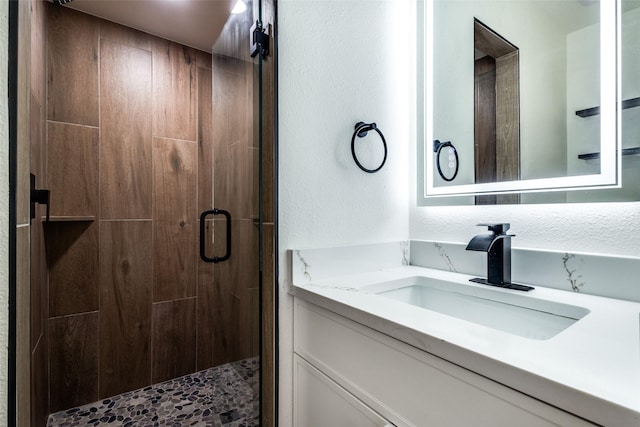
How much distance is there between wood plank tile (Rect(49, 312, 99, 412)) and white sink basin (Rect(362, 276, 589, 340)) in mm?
1688

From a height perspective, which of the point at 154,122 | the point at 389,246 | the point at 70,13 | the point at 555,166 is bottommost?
the point at 389,246

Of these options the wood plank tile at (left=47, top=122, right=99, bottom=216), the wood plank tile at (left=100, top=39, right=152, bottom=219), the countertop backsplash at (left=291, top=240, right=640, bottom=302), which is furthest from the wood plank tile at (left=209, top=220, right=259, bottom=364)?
the wood plank tile at (left=47, top=122, right=99, bottom=216)

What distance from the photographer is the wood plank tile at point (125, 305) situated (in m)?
1.78

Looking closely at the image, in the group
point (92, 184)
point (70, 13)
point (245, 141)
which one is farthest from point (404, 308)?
point (70, 13)

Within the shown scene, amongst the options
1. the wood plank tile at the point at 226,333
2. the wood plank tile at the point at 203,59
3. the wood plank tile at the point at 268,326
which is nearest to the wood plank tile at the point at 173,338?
the wood plank tile at the point at 226,333

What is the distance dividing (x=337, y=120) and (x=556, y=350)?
0.91 m

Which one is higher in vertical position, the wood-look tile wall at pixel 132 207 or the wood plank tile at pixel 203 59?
the wood plank tile at pixel 203 59

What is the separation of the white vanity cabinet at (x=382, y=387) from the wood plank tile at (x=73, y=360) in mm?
1425

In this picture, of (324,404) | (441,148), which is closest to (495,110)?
(441,148)

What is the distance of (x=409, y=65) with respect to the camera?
4.55 ft

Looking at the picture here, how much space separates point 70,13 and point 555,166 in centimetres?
240

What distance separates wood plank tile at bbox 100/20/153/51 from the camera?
1772mm

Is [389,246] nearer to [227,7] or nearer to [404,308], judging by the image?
[404,308]

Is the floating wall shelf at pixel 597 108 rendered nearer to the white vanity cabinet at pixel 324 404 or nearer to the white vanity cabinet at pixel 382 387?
the white vanity cabinet at pixel 382 387
